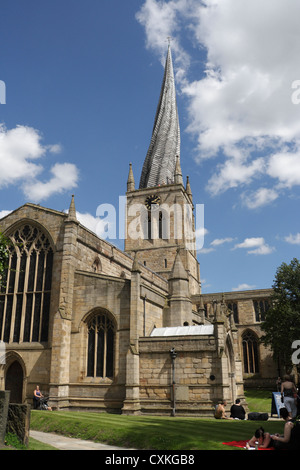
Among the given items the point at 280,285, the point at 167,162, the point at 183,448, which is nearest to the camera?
the point at 183,448

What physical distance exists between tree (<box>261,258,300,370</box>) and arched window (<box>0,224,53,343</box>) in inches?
801

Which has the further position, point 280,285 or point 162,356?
point 280,285

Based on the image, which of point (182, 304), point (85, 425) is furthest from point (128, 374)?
point (182, 304)

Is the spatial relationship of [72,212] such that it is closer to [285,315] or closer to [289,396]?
[289,396]

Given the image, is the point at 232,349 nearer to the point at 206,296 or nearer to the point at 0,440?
the point at 0,440

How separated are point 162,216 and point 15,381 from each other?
3538 centimetres

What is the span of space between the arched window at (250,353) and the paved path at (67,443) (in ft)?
113

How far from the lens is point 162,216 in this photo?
56.4m

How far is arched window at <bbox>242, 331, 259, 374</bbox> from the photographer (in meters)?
44.9

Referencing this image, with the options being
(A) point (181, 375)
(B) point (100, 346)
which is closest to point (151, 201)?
(B) point (100, 346)

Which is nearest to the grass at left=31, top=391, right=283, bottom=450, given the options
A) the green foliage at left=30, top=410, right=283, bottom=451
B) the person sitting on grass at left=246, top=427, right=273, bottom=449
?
the green foliage at left=30, top=410, right=283, bottom=451

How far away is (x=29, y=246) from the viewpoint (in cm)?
2648

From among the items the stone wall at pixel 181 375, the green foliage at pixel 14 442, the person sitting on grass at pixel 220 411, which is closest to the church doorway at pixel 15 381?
the stone wall at pixel 181 375

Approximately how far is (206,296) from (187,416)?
104 ft
